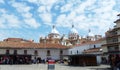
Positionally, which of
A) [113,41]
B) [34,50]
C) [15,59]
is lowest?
[15,59]

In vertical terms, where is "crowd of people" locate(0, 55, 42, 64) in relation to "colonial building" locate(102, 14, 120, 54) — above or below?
below

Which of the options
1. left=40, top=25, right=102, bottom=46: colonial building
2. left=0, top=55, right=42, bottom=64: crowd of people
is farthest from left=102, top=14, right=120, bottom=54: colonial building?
left=40, top=25, right=102, bottom=46: colonial building

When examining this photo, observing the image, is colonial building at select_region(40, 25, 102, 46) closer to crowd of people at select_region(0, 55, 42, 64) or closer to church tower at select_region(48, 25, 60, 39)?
church tower at select_region(48, 25, 60, 39)

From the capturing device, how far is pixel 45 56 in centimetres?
7200

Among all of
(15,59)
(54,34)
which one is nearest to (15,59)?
(15,59)

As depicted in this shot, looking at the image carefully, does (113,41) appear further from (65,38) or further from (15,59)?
(65,38)

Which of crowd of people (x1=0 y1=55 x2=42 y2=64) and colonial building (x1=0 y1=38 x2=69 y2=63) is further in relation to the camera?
colonial building (x1=0 y1=38 x2=69 y2=63)

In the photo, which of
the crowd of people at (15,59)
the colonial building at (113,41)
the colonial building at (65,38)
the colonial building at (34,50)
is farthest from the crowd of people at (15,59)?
the colonial building at (65,38)

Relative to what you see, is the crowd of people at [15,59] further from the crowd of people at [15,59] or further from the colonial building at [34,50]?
the colonial building at [34,50]

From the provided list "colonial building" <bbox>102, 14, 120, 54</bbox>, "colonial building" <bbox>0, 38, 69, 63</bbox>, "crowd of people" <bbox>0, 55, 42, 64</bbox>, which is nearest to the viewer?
"crowd of people" <bbox>0, 55, 42, 64</bbox>

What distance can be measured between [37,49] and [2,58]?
15105mm

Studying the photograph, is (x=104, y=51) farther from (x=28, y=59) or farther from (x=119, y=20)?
(x=28, y=59)

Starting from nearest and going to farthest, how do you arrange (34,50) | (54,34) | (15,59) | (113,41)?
(15,59) → (113,41) → (34,50) → (54,34)

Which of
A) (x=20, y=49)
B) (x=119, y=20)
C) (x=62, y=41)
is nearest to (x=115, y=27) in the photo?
(x=119, y=20)
